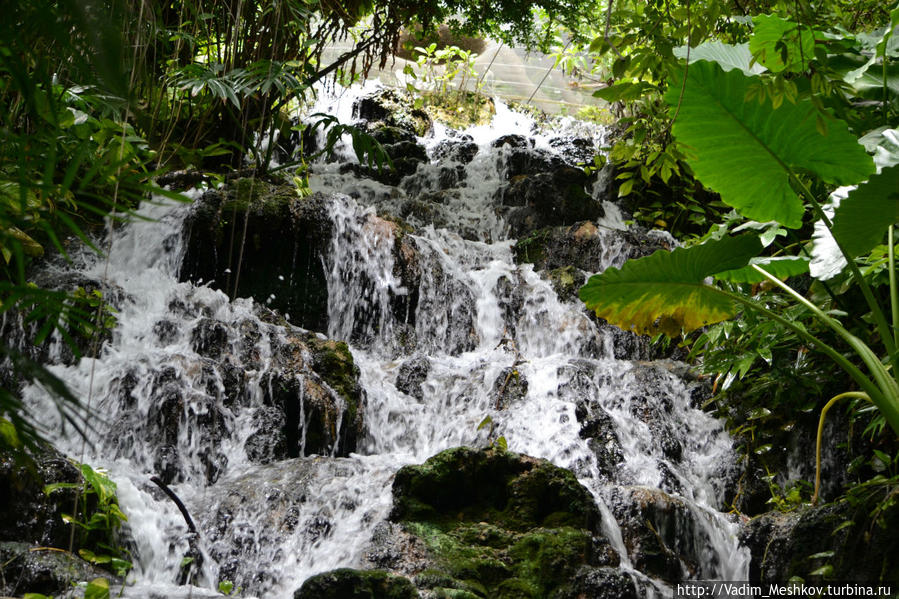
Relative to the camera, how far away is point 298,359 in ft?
15.5

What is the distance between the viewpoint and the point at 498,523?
3.25 meters

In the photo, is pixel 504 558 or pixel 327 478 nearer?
pixel 504 558

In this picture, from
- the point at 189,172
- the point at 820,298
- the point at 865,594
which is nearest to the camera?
the point at 865,594

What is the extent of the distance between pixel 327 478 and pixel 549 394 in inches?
66.3

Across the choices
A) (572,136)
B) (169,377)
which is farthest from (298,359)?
(572,136)

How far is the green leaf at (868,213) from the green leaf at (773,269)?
0.69 m

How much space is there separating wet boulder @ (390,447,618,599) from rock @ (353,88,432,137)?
7603mm

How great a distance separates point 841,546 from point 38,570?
2.56 metres

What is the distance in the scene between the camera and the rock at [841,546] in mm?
2082

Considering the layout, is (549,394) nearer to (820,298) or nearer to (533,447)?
(533,447)

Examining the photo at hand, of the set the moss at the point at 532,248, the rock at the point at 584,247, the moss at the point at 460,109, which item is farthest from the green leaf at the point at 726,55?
the moss at the point at 460,109

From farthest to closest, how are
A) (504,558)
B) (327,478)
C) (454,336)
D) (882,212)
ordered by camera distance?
(454,336) < (327,478) < (504,558) < (882,212)

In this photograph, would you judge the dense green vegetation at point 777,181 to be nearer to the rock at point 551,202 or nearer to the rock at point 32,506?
the rock at point 32,506

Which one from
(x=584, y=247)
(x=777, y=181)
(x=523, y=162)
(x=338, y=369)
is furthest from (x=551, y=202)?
(x=777, y=181)
